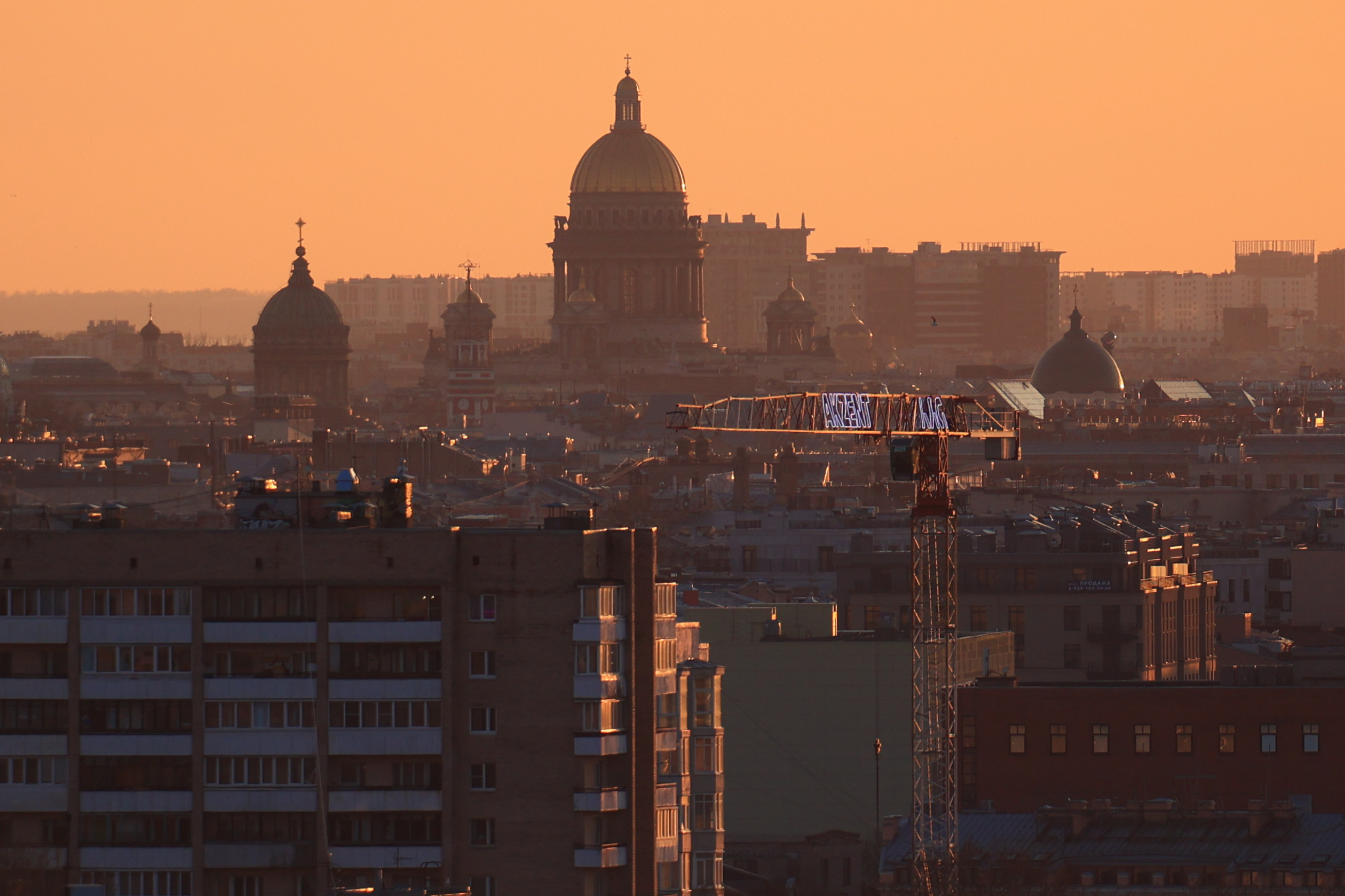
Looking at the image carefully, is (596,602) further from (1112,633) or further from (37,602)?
(1112,633)

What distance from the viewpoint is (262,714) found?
50.2 m

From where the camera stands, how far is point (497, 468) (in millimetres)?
157250

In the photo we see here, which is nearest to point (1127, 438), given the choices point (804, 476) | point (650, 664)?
point (804, 476)

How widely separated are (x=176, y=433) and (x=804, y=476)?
41.2 metres

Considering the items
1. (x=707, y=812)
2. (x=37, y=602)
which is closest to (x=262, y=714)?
(x=37, y=602)

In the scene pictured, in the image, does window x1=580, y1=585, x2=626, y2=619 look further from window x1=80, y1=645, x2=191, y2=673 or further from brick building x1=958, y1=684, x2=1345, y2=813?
brick building x1=958, y1=684, x2=1345, y2=813

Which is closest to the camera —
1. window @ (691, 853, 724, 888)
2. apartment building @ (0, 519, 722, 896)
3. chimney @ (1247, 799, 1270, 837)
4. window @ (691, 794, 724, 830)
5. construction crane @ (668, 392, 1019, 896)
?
apartment building @ (0, 519, 722, 896)

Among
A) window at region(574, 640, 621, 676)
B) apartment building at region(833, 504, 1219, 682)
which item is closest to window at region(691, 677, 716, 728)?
window at region(574, 640, 621, 676)

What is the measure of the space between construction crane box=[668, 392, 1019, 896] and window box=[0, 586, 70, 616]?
10678mm

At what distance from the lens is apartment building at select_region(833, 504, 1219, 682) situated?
267 feet

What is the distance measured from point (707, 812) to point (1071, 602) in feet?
83.3

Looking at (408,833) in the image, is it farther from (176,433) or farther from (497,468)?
(176,433)

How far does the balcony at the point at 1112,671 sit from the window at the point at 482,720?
96.6 feet

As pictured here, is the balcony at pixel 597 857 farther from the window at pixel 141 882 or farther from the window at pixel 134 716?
the window at pixel 134 716
